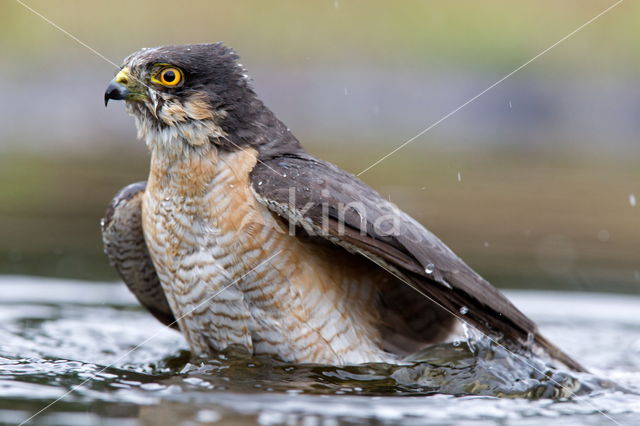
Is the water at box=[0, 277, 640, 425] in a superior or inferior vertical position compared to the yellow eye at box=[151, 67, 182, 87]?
inferior

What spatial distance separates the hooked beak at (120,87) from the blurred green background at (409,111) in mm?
4401

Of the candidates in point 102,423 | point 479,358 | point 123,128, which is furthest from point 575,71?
point 102,423

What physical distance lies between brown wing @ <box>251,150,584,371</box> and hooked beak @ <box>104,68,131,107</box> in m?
1.03

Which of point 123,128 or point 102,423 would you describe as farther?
point 123,128

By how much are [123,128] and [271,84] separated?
3.85 m

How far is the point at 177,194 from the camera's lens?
21.0 feet

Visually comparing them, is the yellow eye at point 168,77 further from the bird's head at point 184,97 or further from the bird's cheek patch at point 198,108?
the bird's cheek patch at point 198,108

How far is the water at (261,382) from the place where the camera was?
5453mm

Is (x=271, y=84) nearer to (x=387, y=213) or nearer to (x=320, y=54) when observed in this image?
(x=320, y=54)

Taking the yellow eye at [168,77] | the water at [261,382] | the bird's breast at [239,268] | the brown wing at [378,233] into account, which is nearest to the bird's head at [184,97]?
the yellow eye at [168,77]

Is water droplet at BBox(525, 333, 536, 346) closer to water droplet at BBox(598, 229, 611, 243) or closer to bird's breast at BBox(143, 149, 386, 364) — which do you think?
bird's breast at BBox(143, 149, 386, 364)

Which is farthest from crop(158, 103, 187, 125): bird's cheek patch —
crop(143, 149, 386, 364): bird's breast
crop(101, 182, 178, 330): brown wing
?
crop(101, 182, 178, 330): brown wing

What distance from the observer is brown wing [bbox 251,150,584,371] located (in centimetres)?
592

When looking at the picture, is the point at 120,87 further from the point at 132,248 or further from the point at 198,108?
the point at 132,248
